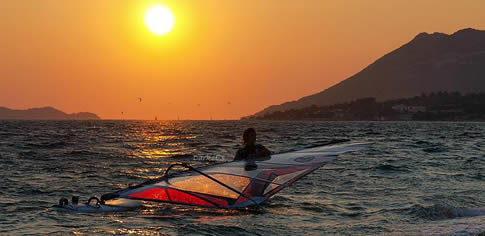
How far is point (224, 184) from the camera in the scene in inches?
449

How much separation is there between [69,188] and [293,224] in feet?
23.6

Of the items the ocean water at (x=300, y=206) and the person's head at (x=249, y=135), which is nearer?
the ocean water at (x=300, y=206)

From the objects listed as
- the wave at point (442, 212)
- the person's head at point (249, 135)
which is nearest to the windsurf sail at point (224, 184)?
the person's head at point (249, 135)

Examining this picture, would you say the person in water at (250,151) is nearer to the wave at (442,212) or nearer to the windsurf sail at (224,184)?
the windsurf sail at (224,184)

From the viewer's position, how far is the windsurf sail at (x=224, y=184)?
1138 centimetres

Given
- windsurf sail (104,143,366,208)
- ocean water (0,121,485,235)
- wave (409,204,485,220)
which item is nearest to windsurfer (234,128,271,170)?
windsurf sail (104,143,366,208)

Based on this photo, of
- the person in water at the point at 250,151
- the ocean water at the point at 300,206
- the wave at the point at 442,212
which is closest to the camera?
the ocean water at the point at 300,206

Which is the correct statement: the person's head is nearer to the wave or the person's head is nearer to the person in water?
the person in water

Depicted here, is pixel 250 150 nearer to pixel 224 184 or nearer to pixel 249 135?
pixel 249 135

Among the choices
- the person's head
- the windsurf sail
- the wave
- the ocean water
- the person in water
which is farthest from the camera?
the person in water

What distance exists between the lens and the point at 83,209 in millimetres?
10883

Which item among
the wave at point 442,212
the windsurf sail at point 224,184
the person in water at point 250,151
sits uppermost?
the person in water at point 250,151

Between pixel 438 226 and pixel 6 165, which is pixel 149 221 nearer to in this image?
pixel 438 226

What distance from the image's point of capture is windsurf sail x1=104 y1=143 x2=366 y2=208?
37.3 feet
